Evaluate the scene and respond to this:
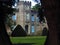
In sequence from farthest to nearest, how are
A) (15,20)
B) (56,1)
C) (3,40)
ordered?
(15,20)
(3,40)
(56,1)

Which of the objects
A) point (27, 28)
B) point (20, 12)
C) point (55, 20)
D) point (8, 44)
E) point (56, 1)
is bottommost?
point (27, 28)

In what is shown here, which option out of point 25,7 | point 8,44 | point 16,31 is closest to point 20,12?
point 25,7

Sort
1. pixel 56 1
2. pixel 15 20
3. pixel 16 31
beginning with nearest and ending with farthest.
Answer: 1. pixel 56 1
2. pixel 16 31
3. pixel 15 20

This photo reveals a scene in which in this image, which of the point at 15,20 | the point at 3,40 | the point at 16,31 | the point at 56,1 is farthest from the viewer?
the point at 15,20

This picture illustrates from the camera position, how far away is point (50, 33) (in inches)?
335

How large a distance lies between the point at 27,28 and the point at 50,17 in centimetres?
5300

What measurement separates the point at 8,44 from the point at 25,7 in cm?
5238

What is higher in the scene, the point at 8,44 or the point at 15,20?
the point at 8,44

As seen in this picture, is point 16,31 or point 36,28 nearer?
point 16,31

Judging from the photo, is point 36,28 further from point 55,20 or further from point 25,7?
point 55,20

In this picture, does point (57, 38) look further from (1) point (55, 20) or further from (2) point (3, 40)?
(2) point (3, 40)

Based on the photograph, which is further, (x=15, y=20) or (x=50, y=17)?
(x=15, y=20)

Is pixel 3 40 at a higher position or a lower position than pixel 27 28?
higher

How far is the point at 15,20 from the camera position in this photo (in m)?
60.1
